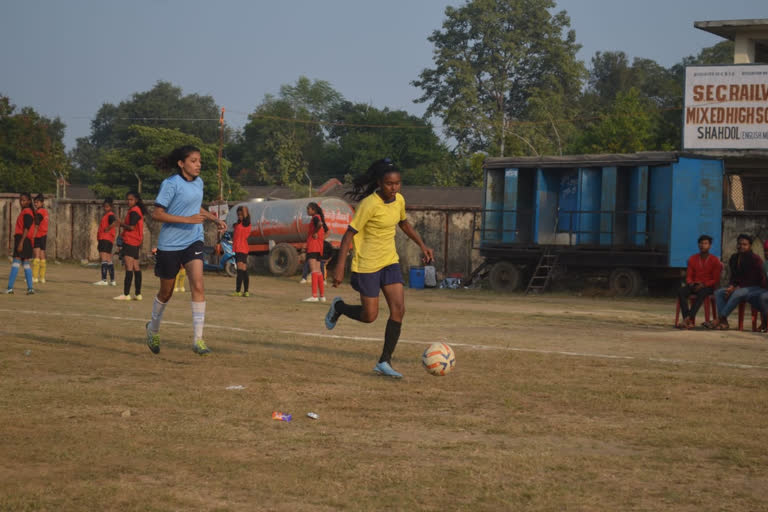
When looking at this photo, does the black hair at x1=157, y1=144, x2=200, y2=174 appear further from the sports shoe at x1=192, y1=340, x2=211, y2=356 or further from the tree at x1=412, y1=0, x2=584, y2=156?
the tree at x1=412, y1=0, x2=584, y2=156

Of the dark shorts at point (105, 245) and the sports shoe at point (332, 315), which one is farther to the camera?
the dark shorts at point (105, 245)

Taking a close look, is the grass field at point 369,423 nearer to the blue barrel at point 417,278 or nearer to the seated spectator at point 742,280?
the seated spectator at point 742,280

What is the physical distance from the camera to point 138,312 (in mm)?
15812

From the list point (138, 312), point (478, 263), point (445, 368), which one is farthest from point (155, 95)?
point (445, 368)

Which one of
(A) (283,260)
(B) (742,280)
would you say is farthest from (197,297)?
(A) (283,260)

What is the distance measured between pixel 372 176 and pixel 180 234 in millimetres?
2251

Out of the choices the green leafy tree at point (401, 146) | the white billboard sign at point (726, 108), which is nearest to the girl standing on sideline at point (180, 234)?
the white billboard sign at point (726, 108)

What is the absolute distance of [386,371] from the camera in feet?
29.8

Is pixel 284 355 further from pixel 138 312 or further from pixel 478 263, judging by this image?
pixel 478 263

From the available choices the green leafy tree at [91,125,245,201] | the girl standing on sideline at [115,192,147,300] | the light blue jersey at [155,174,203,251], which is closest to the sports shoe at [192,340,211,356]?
the light blue jersey at [155,174,203,251]

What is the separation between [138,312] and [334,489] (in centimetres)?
1135

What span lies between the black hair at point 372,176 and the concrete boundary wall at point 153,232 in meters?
20.2

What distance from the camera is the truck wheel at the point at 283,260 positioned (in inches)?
1243

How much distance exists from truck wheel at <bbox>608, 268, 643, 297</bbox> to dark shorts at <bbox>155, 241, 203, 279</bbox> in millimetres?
17172
